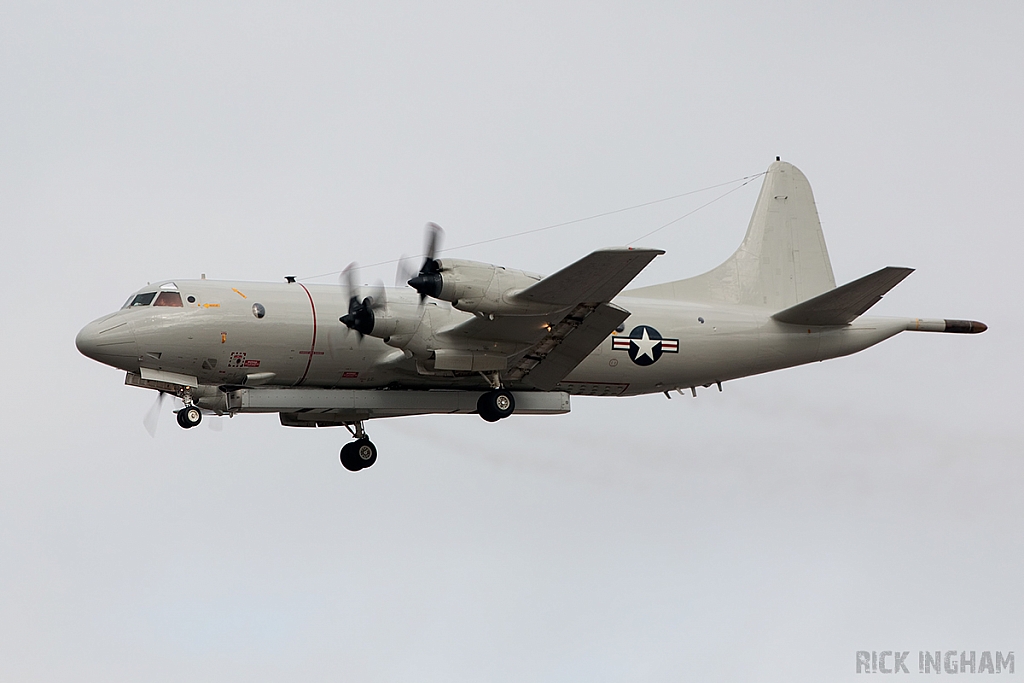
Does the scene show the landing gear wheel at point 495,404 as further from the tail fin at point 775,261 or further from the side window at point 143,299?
the side window at point 143,299

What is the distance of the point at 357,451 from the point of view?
24.3 metres

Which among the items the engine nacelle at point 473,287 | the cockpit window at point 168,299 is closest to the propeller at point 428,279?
the engine nacelle at point 473,287

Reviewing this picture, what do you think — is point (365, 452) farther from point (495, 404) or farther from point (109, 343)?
point (109, 343)

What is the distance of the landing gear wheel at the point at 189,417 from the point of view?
68.9 ft

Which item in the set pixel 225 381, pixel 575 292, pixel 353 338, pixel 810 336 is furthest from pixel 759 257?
pixel 225 381

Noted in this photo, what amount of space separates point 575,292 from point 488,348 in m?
1.94

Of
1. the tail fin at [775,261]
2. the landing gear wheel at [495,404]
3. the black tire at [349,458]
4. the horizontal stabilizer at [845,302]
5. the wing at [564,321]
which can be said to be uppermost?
the tail fin at [775,261]

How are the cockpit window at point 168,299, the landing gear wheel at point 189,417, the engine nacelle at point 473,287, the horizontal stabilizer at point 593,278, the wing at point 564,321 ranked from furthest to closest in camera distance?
the landing gear wheel at point 189,417, the cockpit window at point 168,299, the engine nacelle at point 473,287, the wing at point 564,321, the horizontal stabilizer at point 593,278

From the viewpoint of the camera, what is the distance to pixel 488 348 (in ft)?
70.8

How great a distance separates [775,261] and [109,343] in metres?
→ 12.2

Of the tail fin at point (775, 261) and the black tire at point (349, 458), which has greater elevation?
the tail fin at point (775, 261)

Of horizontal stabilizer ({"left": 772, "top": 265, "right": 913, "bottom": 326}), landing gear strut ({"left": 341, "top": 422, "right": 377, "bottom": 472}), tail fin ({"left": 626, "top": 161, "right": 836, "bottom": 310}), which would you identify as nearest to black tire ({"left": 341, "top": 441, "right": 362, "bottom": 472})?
landing gear strut ({"left": 341, "top": 422, "right": 377, "bottom": 472})

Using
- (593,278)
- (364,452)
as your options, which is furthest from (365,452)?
(593,278)

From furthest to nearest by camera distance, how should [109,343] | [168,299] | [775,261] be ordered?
[775,261] → [168,299] → [109,343]
